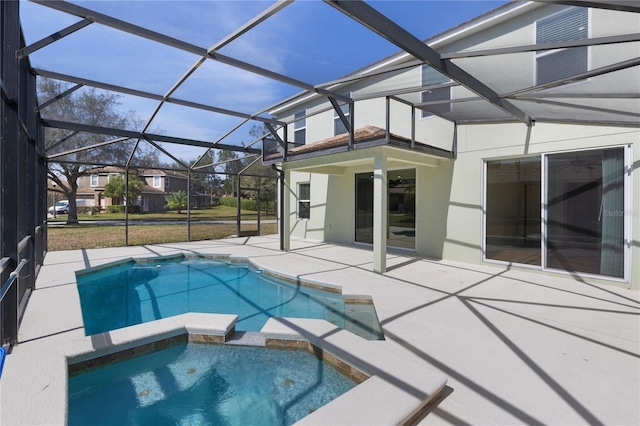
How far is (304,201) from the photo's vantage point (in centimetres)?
1357

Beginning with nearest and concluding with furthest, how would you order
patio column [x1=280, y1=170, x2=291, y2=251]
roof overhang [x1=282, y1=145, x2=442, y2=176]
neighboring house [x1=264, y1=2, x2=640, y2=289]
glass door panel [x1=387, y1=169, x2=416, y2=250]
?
neighboring house [x1=264, y1=2, x2=640, y2=289], roof overhang [x1=282, y1=145, x2=442, y2=176], glass door panel [x1=387, y1=169, x2=416, y2=250], patio column [x1=280, y1=170, x2=291, y2=251]

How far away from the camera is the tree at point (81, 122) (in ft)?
44.6

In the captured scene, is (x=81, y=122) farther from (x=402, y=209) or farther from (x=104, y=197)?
(x=104, y=197)

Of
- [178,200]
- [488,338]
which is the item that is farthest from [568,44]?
[178,200]

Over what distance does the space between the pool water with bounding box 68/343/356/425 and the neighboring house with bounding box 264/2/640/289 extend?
4050 millimetres

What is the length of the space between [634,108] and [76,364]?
885 cm

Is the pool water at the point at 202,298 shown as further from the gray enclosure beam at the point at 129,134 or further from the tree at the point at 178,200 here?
the tree at the point at 178,200

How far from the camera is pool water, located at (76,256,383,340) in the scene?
516 cm

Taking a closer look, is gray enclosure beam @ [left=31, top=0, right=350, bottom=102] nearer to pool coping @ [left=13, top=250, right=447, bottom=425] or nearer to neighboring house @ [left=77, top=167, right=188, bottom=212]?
pool coping @ [left=13, top=250, right=447, bottom=425]

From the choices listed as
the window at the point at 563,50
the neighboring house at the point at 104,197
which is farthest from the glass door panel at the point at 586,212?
the neighboring house at the point at 104,197

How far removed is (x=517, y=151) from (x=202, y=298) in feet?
25.6

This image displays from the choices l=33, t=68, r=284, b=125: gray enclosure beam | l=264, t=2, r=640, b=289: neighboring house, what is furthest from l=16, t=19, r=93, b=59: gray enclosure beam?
l=264, t=2, r=640, b=289: neighboring house

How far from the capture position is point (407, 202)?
9.83m

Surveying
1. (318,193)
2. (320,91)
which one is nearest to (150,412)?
(320,91)
